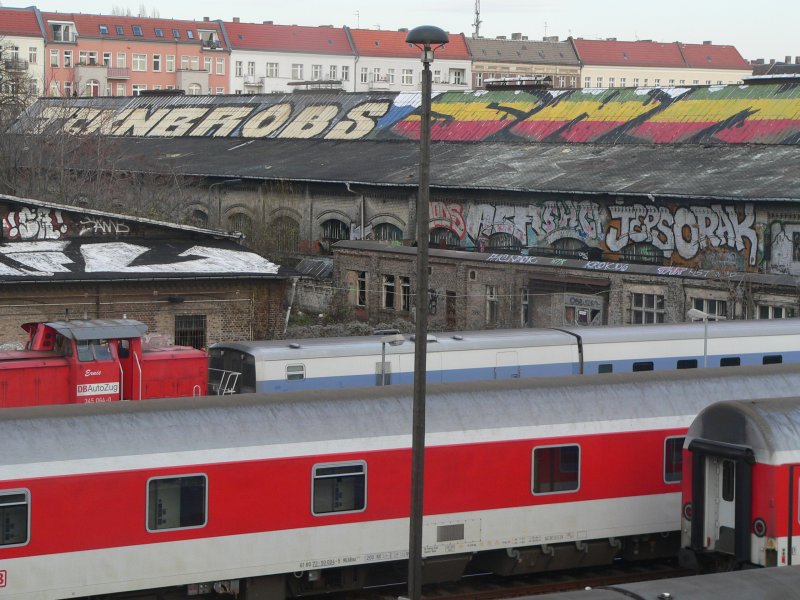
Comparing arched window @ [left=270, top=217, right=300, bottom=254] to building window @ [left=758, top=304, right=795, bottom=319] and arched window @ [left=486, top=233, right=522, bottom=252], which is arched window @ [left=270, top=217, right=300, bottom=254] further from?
building window @ [left=758, top=304, right=795, bottom=319]

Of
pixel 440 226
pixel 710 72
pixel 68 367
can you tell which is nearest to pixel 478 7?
pixel 710 72

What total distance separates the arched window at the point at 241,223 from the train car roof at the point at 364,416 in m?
33.4

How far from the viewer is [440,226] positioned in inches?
1673

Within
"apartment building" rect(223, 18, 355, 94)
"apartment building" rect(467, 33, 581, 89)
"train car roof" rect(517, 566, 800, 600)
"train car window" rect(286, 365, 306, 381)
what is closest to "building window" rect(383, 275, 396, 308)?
"train car window" rect(286, 365, 306, 381)

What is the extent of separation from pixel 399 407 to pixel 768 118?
92.1 feet

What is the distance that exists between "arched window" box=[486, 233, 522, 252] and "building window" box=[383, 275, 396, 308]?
3.49 m

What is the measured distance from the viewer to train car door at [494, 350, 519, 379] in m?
22.0

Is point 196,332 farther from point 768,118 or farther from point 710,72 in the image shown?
point 710,72

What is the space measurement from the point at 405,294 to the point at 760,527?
26940 millimetres

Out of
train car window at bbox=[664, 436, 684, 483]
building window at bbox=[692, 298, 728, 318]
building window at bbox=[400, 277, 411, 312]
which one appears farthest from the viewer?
building window at bbox=[400, 277, 411, 312]

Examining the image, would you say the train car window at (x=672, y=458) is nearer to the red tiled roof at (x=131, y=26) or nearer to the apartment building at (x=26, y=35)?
the apartment building at (x=26, y=35)

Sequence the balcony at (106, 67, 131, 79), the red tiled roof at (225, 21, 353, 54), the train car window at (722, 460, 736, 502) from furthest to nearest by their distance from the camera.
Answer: the red tiled roof at (225, 21, 353, 54)
the balcony at (106, 67, 131, 79)
the train car window at (722, 460, 736, 502)

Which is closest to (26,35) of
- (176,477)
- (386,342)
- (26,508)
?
(386,342)

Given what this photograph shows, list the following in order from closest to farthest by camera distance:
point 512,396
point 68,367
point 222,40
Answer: point 512,396 < point 68,367 < point 222,40
